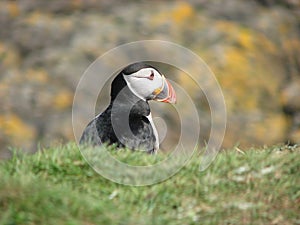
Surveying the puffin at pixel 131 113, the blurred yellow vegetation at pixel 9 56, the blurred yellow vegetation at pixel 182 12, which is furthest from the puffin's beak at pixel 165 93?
the blurred yellow vegetation at pixel 182 12

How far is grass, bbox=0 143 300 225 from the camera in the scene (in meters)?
4.30

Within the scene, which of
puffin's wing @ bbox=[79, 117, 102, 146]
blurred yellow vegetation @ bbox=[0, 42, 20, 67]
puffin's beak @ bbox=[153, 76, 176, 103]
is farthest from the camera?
blurred yellow vegetation @ bbox=[0, 42, 20, 67]

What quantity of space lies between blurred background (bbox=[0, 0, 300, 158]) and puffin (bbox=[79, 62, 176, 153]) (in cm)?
285

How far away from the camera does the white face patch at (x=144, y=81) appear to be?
263 inches

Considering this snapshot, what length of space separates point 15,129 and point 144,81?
3.37 meters

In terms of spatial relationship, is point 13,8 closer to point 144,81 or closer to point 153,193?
point 144,81

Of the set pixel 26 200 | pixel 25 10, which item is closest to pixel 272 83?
pixel 25 10

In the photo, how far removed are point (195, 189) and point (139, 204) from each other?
1.27 ft

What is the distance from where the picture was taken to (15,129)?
959cm

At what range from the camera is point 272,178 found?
4961 millimetres

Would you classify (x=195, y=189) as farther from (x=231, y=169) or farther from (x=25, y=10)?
(x=25, y=10)

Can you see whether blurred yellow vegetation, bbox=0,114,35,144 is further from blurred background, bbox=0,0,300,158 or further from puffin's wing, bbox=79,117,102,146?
puffin's wing, bbox=79,117,102,146

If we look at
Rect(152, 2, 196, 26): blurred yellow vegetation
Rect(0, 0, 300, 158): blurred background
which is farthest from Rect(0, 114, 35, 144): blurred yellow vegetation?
Rect(152, 2, 196, 26): blurred yellow vegetation

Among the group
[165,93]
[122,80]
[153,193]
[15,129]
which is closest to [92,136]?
[122,80]
